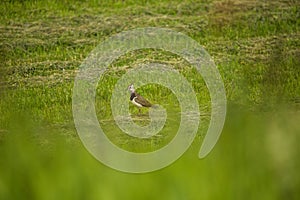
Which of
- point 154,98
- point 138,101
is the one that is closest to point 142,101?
point 138,101

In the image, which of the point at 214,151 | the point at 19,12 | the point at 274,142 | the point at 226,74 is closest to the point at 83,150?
the point at 214,151

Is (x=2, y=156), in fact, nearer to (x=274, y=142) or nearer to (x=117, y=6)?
(x=274, y=142)

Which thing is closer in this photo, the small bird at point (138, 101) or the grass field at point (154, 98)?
the grass field at point (154, 98)

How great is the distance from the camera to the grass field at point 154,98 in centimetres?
217

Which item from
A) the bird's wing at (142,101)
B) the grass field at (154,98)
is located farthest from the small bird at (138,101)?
the grass field at (154,98)

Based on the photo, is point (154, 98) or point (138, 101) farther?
point (154, 98)

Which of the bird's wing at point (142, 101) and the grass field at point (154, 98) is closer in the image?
the grass field at point (154, 98)

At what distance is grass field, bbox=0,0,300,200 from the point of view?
2.17m

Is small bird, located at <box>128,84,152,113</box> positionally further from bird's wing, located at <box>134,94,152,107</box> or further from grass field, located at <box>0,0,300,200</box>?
grass field, located at <box>0,0,300,200</box>

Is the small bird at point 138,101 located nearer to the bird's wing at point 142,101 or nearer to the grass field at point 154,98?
the bird's wing at point 142,101

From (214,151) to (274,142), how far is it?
158 mm

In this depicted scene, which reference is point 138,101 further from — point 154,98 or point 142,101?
point 154,98

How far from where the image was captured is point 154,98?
5438 millimetres

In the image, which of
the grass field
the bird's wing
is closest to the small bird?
the bird's wing
